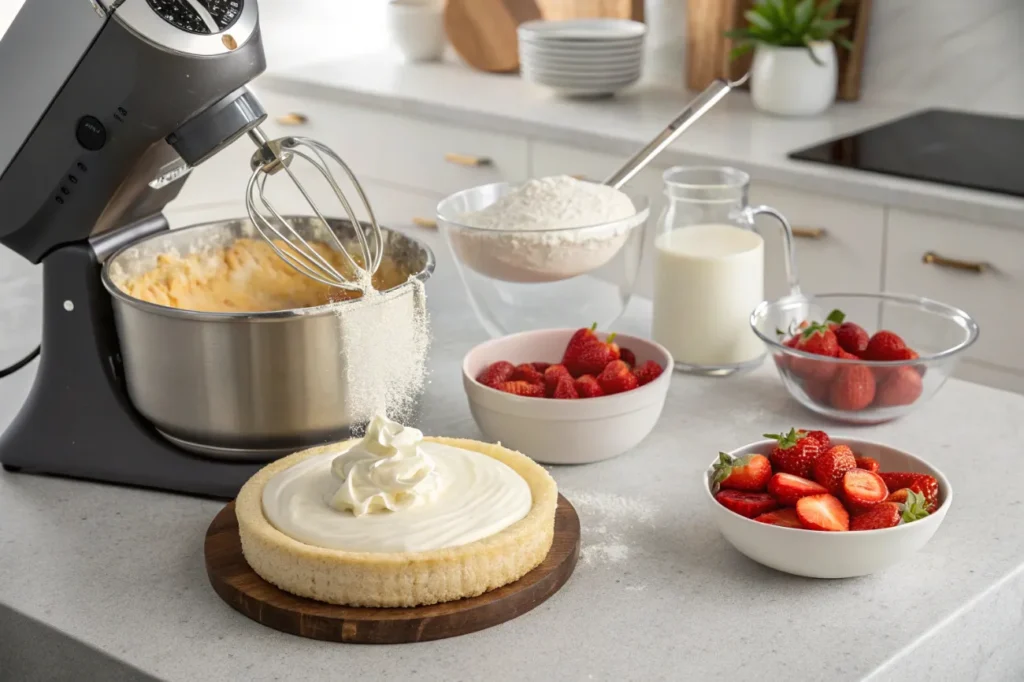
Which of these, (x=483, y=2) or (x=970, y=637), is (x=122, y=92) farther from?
(x=483, y=2)

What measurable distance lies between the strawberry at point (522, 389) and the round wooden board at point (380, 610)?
0.73 ft

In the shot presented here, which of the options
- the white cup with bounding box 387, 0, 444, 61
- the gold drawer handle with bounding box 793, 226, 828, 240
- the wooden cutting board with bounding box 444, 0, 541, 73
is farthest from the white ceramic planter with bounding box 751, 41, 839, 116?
the white cup with bounding box 387, 0, 444, 61

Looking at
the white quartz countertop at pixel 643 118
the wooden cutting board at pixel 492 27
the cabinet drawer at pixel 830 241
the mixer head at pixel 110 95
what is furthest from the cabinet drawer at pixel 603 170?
the mixer head at pixel 110 95

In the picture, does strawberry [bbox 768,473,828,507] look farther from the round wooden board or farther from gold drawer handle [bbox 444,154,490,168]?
gold drawer handle [bbox 444,154,490,168]

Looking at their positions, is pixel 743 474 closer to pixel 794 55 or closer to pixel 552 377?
pixel 552 377

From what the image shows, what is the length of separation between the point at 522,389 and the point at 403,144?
75.1 inches

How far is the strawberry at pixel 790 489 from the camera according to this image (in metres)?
0.94

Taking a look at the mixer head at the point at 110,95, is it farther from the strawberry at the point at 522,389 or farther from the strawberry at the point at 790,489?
the strawberry at the point at 790,489

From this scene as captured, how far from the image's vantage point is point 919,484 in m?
0.96

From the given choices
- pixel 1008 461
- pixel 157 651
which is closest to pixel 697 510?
pixel 1008 461

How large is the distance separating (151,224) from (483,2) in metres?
2.11

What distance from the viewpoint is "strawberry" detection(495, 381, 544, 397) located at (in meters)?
1.15

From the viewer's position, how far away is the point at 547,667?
33.0 inches

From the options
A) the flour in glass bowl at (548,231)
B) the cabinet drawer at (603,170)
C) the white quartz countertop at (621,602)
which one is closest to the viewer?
the white quartz countertop at (621,602)
